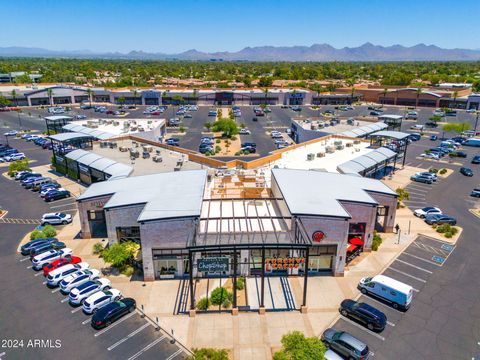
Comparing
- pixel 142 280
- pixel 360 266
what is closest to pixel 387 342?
pixel 360 266

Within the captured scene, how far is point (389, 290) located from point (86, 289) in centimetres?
2605

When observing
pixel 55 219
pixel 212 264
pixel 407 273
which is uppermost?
pixel 212 264

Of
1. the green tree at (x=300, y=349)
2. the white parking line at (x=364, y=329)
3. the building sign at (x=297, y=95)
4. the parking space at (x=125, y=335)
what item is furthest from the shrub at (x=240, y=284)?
the building sign at (x=297, y=95)

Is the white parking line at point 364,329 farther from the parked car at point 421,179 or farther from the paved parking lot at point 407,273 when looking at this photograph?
the parked car at point 421,179

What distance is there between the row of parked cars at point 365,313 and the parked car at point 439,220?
59.5 ft

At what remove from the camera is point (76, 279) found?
105 feet

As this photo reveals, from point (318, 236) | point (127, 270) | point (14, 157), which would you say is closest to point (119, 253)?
point (127, 270)

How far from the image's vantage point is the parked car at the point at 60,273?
3228 cm

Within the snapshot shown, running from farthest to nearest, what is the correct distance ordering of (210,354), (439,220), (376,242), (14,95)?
1. (14,95)
2. (439,220)
3. (376,242)
4. (210,354)

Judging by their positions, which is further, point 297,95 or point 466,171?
point 297,95

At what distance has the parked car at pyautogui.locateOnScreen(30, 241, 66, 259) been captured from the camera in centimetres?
3684

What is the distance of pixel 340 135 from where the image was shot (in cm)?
6719

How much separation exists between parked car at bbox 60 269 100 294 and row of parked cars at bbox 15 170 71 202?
77.8 ft

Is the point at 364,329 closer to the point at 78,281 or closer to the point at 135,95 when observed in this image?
the point at 78,281
